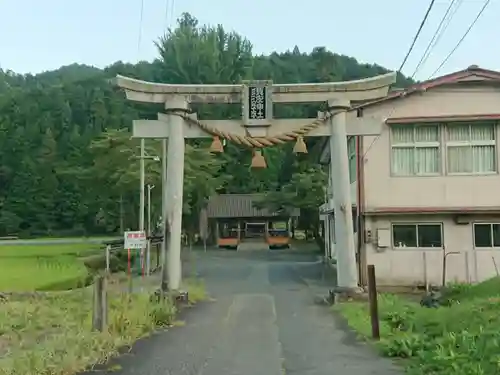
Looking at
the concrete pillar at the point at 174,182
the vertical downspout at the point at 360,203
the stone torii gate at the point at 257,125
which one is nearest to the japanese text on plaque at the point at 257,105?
the stone torii gate at the point at 257,125

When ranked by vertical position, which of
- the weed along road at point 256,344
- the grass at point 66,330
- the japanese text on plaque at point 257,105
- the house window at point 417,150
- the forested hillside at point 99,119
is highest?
the forested hillside at point 99,119

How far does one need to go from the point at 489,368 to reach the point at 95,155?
115 feet

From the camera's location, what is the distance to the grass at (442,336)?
750cm

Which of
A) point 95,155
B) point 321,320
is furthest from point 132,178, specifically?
point 321,320

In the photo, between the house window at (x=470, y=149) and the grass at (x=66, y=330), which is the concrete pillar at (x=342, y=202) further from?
the house window at (x=470, y=149)

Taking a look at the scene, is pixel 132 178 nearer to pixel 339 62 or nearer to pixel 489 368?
pixel 489 368

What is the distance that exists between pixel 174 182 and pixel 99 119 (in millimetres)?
59085

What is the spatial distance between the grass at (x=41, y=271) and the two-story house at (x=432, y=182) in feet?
33.3

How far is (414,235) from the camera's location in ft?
68.3

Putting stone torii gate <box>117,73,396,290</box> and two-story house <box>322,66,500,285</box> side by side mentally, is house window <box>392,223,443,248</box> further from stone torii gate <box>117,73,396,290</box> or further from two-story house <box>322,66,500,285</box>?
stone torii gate <box>117,73,396,290</box>

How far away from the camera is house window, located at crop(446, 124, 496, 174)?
67.8 feet

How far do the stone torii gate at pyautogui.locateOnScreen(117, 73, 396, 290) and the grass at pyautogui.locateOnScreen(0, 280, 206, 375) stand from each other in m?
3.22

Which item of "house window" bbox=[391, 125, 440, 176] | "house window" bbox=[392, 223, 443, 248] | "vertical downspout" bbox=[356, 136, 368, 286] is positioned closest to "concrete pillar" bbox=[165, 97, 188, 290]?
"vertical downspout" bbox=[356, 136, 368, 286]

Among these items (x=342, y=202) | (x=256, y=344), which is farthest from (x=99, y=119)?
(x=256, y=344)
